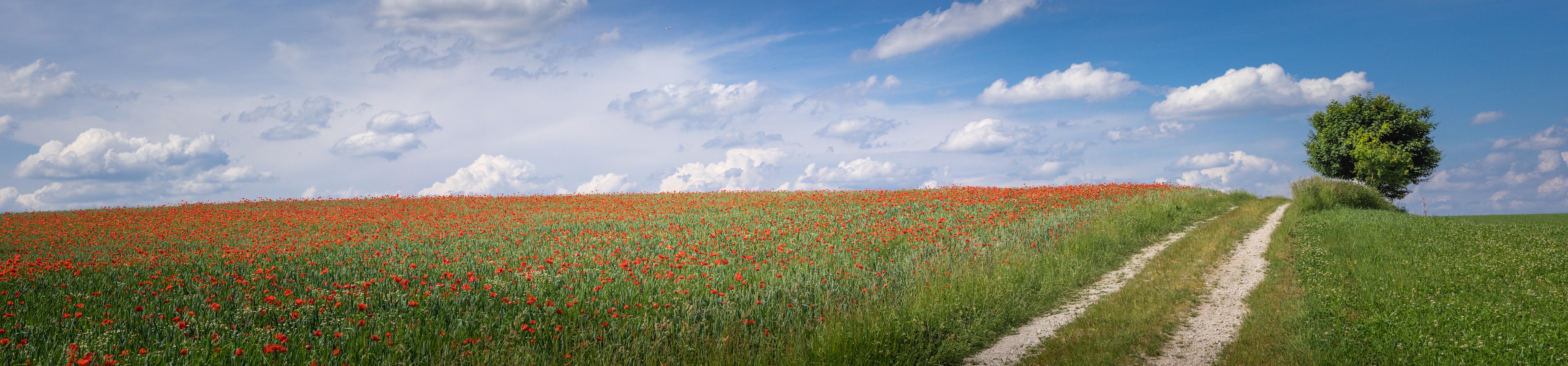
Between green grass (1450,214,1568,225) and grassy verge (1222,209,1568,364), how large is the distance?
7.98 m

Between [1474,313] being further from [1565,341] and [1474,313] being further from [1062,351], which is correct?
[1062,351]

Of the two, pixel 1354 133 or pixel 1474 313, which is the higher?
pixel 1354 133

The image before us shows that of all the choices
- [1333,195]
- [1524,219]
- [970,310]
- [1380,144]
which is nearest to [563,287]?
[970,310]

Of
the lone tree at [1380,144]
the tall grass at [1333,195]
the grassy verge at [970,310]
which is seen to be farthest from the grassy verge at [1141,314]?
the lone tree at [1380,144]

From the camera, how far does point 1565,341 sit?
715 cm

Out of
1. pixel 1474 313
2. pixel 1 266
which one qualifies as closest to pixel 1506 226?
pixel 1474 313

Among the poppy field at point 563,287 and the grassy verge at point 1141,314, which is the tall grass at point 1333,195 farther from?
the grassy verge at point 1141,314

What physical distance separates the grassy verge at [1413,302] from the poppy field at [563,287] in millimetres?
2912

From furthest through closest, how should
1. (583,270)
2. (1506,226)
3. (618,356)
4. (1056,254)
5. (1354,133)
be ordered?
(1354,133), (1506,226), (1056,254), (583,270), (618,356)

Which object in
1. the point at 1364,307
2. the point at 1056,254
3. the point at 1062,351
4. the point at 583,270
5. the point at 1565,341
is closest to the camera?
the point at 1565,341

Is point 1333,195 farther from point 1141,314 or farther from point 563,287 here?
point 563,287

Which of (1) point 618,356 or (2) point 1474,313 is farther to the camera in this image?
(2) point 1474,313

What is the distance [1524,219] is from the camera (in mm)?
25750

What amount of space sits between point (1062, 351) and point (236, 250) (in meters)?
15.3
